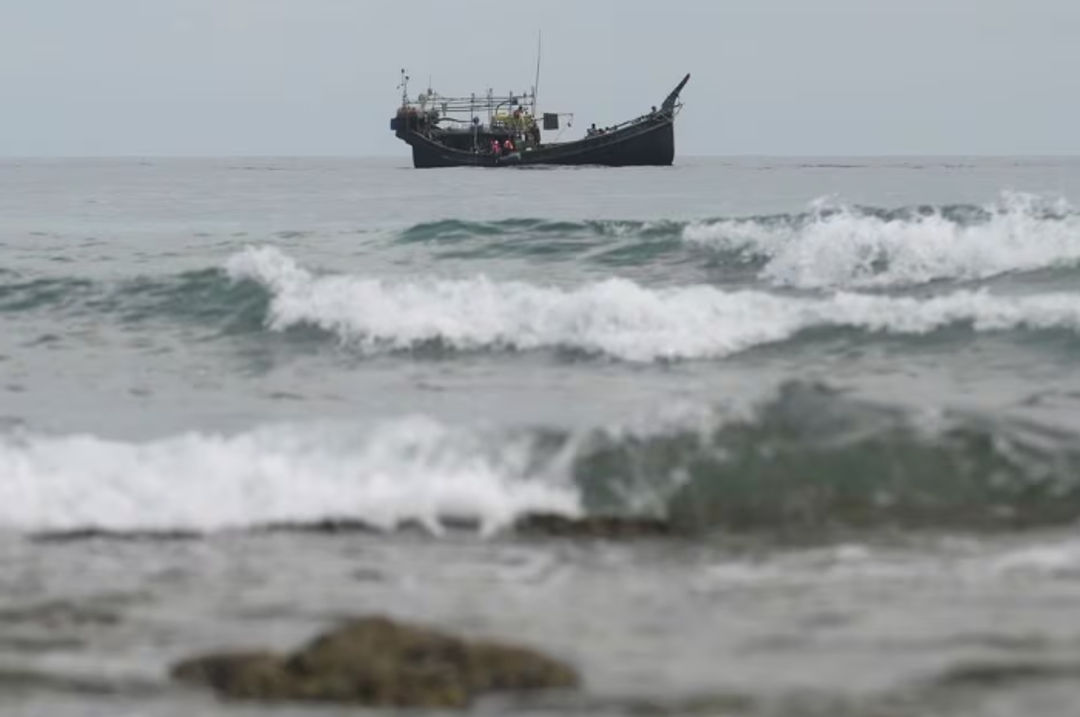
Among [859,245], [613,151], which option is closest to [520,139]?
[613,151]

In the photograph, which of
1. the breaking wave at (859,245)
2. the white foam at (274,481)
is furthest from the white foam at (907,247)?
the white foam at (274,481)

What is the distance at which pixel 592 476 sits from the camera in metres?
7.67

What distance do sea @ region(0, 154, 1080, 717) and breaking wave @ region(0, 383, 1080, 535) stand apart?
0.02m

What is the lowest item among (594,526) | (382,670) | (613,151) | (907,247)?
(594,526)

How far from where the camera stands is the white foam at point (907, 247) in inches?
615

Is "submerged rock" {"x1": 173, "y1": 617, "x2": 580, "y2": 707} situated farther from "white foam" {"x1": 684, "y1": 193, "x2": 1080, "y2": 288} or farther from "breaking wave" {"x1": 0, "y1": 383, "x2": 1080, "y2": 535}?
"white foam" {"x1": 684, "y1": 193, "x2": 1080, "y2": 288}

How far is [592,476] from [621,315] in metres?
5.61

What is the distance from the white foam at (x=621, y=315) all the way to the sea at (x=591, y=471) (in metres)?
0.04

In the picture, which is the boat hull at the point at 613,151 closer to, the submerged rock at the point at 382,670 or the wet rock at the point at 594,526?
the wet rock at the point at 594,526

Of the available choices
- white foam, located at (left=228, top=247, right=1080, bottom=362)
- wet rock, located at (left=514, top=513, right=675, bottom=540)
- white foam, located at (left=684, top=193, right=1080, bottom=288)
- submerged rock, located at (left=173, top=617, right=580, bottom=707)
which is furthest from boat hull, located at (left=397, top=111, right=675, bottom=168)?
submerged rock, located at (left=173, top=617, right=580, bottom=707)

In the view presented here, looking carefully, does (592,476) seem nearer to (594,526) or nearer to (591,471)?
(591,471)

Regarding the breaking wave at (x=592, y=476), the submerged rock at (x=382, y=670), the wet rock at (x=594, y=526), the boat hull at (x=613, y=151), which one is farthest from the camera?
the boat hull at (x=613, y=151)

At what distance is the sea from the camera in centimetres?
487

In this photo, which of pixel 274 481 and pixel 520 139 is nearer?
pixel 274 481
